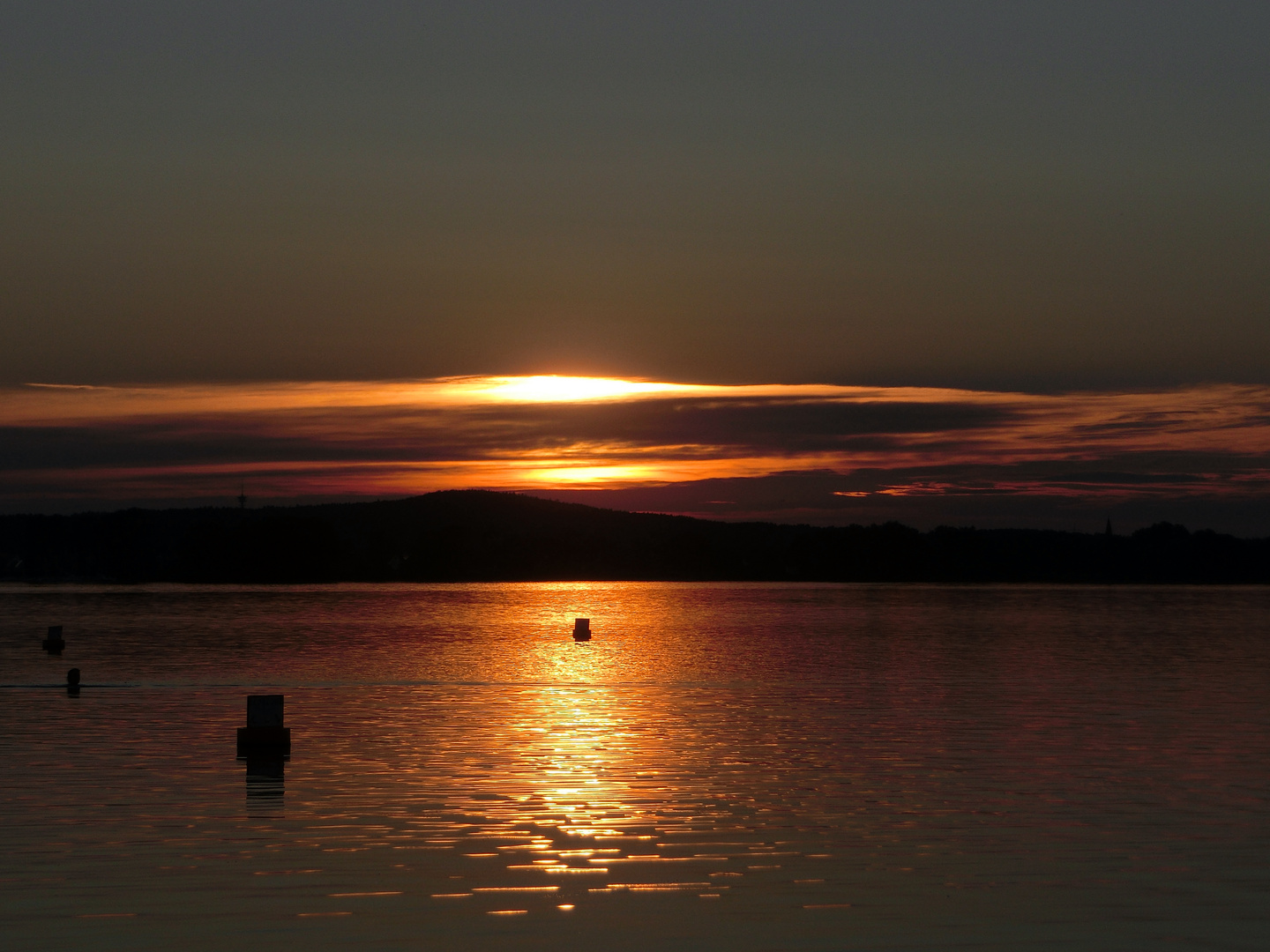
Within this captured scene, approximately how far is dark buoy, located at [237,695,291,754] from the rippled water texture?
1.74 ft

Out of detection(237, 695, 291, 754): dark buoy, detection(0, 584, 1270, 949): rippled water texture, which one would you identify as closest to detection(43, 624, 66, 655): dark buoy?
detection(0, 584, 1270, 949): rippled water texture

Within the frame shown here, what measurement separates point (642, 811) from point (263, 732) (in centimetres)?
968

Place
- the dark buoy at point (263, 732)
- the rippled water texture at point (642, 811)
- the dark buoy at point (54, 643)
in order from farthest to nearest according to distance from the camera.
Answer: the dark buoy at point (54, 643) < the dark buoy at point (263, 732) < the rippled water texture at point (642, 811)

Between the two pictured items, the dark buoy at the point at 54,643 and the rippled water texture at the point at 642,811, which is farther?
the dark buoy at the point at 54,643

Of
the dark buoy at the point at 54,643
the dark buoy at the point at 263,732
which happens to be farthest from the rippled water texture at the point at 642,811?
the dark buoy at the point at 54,643

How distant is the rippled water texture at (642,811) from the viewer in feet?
53.0

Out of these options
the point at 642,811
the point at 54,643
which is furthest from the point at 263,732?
the point at 54,643

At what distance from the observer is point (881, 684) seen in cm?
5091

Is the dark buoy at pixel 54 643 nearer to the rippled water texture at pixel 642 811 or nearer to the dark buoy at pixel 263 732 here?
the rippled water texture at pixel 642 811

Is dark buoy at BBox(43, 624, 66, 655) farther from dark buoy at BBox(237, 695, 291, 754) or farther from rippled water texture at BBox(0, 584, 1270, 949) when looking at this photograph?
dark buoy at BBox(237, 695, 291, 754)

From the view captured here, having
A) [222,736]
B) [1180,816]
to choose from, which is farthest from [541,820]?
[222,736]

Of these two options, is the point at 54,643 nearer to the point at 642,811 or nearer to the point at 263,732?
the point at 263,732

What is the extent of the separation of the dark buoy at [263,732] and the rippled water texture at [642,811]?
53 centimetres

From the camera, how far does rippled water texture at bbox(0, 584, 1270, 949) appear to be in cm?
1616
